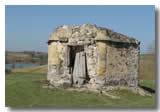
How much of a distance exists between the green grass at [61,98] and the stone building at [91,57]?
1023 mm

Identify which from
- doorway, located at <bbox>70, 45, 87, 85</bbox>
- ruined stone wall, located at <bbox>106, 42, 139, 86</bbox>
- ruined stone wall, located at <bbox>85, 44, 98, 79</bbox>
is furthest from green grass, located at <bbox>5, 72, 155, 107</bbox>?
ruined stone wall, located at <bbox>85, 44, 98, 79</bbox>

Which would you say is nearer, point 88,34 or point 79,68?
point 88,34

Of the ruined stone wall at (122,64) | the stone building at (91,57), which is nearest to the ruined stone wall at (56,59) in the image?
the stone building at (91,57)

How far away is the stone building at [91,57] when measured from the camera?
13531 mm

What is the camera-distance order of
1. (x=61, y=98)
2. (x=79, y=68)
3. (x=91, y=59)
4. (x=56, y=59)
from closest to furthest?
(x=61, y=98) < (x=91, y=59) < (x=79, y=68) < (x=56, y=59)

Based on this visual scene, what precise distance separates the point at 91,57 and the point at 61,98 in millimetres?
2833

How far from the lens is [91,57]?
13.9 meters

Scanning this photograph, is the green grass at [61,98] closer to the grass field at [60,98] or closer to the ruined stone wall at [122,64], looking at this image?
the grass field at [60,98]

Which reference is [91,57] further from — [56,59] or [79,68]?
[56,59]

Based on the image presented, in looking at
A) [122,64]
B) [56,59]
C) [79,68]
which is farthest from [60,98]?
[122,64]

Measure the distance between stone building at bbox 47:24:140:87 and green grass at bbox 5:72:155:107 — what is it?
1.02 meters

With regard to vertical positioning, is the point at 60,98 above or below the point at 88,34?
below

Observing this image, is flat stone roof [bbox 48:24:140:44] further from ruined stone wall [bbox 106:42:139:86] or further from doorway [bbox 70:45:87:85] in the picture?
doorway [bbox 70:45:87:85]

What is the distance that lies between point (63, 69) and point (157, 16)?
573cm
